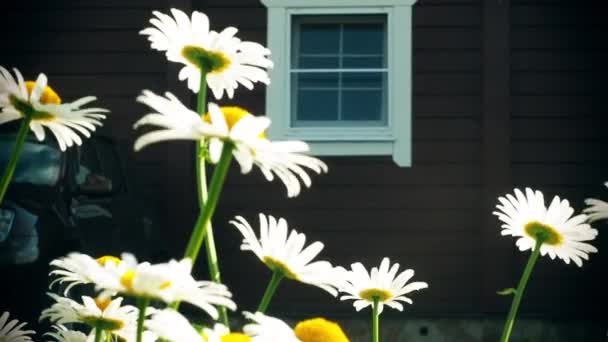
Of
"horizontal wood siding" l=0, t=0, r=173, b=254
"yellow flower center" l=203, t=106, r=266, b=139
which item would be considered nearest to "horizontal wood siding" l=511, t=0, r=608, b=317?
"horizontal wood siding" l=0, t=0, r=173, b=254

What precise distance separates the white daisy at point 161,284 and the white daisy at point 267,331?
0.05 metres

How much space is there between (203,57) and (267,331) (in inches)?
17.5

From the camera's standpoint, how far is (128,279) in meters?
0.87

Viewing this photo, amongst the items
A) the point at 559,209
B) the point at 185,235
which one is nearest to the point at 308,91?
the point at 185,235

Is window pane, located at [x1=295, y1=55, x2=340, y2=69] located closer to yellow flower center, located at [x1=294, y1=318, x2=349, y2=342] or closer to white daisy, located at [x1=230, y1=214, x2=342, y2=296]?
white daisy, located at [x1=230, y1=214, x2=342, y2=296]

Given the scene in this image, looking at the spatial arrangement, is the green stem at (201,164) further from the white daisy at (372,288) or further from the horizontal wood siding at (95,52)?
→ the horizontal wood siding at (95,52)

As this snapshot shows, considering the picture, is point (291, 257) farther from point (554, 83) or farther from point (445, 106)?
point (554, 83)

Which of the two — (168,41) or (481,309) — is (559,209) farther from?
(481,309)

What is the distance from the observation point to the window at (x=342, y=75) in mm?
7398

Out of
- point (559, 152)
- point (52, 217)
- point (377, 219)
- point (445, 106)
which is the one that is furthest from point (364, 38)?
point (52, 217)

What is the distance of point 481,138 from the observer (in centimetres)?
740

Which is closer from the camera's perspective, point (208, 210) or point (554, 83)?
point (208, 210)

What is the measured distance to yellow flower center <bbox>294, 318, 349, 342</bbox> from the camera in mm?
976

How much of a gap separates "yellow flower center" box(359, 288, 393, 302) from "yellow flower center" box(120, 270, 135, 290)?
598 millimetres
